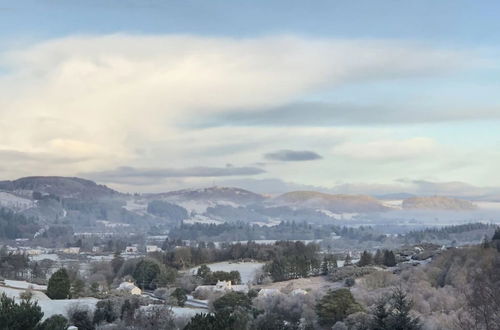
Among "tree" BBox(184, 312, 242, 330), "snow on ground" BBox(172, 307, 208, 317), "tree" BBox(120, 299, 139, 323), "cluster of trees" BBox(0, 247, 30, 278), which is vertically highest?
"tree" BBox(184, 312, 242, 330)

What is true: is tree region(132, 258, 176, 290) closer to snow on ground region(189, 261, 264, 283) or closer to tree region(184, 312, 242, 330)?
snow on ground region(189, 261, 264, 283)

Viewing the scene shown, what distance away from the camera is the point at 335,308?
51.7 m

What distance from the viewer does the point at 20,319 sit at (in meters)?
28.0

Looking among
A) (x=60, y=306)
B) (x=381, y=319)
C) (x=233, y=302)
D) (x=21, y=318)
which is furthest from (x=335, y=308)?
(x=21, y=318)

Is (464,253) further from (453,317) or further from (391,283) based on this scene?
(453,317)

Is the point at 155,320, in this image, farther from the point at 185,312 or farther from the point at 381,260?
the point at 381,260

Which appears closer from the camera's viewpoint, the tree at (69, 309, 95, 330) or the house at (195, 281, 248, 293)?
the tree at (69, 309, 95, 330)

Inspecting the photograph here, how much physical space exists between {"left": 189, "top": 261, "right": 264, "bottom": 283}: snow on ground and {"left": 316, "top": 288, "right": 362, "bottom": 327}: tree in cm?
4922

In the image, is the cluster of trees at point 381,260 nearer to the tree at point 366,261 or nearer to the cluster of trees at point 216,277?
the tree at point 366,261

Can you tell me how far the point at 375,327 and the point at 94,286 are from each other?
1861 inches

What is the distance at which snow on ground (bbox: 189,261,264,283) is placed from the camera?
107188 mm

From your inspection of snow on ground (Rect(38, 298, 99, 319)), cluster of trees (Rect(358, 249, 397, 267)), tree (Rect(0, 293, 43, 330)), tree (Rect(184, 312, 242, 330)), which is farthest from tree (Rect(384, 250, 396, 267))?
tree (Rect(0, 293, 43, 330))

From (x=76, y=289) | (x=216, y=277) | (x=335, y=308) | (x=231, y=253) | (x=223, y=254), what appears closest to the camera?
(x=335, y=308)

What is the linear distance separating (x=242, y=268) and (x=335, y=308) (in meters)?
67.6
